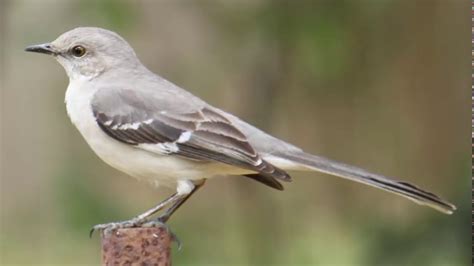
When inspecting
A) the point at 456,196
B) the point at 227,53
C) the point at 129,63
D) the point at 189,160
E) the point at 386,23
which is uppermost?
the point at 386,23

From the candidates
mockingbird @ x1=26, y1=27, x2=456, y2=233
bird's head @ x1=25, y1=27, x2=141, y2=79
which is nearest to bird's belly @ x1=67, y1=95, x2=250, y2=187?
mockingbird @ x1=26, y1=27, x2=456, y2=233

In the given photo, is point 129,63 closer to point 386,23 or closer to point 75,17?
point 75,17

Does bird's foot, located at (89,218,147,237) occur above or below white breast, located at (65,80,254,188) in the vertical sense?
Result: below

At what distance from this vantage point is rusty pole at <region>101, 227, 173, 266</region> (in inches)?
168

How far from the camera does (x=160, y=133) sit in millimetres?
5199

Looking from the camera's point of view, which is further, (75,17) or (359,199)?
(359,199)

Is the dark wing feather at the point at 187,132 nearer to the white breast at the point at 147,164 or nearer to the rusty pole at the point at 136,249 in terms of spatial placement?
the white breast at the point at 147,164

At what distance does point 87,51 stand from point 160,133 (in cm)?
62

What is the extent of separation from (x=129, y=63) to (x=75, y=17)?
200cm

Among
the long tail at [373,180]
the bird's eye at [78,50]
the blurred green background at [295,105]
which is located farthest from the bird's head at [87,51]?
the blurred green background at [295,105]

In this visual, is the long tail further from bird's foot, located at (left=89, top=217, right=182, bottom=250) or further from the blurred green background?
the blurred green background

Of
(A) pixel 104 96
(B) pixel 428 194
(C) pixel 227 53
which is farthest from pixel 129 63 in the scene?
(C) pixel 227 53

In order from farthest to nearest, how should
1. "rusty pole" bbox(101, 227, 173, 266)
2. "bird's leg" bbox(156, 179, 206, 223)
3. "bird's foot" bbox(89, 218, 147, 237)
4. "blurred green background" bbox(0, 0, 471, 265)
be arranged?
1. "blurred green background" bbox(0, 0, 471, 265)
2. "bird's leg" bbox(156, 179, 206, 223)
3. "bird's foot" bbox(89, 218, 147, 237)
4. "rusty pole" bbox(101, 227, 173, 266)

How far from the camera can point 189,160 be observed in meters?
5.14
